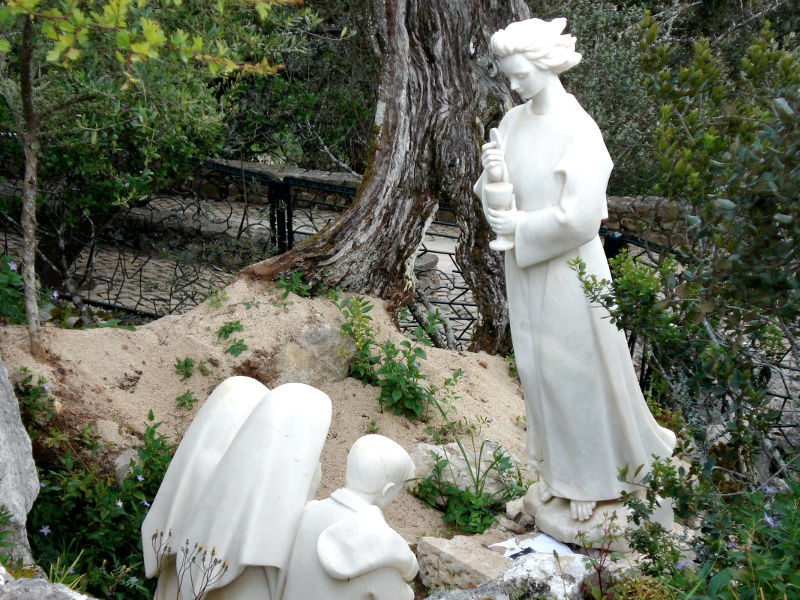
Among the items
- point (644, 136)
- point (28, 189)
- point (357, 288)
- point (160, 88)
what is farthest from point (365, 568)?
point (644, 136)

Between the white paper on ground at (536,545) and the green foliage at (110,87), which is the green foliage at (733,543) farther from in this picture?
the green foliage at (110,87)

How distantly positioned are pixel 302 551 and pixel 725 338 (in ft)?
5.48

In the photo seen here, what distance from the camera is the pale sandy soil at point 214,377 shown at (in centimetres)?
447

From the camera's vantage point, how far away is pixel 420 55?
5.78 m

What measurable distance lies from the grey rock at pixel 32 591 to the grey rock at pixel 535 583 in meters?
1.36

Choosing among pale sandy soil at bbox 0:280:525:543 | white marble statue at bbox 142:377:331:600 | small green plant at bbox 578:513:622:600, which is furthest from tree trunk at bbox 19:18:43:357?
small green plant at bbox 578:513:622:600

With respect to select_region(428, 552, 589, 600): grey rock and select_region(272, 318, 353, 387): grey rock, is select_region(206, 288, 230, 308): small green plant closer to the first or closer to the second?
select_region(272, 318, 353, 387): grey rock

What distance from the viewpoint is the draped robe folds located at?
3252 mm

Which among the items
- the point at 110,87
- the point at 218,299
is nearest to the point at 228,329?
the point at 218,299

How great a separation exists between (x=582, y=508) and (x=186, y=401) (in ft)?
7.62

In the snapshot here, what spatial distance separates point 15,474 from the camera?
10.3ft

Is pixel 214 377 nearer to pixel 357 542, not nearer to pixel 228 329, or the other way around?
pixel 228 329

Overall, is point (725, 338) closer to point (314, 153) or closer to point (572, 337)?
point (572, 337)

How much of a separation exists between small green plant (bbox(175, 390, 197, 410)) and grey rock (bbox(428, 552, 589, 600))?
222 centimetres
